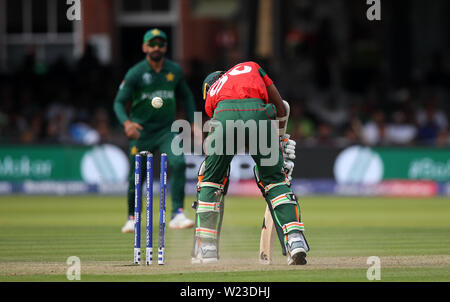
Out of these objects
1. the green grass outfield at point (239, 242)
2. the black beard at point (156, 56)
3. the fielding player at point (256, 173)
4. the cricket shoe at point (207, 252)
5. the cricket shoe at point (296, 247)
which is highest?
the black beard at point (156, 56)

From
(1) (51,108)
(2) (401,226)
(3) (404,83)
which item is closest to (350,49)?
(3) (404,83)

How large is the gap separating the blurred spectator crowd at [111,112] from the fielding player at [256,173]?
10842mm

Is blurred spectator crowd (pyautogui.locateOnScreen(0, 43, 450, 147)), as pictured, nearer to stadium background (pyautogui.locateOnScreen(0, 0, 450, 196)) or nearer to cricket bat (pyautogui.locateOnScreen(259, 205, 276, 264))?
stadium background (pyautogui.locateOnScreen(0, 0, 450, 196))

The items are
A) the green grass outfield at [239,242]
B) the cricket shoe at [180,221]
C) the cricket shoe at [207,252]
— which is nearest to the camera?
the green grass outfield at [239,242]

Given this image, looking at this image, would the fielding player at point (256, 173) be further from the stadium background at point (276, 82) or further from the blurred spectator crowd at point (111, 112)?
the blurred spectator crowd at point (111, 112)

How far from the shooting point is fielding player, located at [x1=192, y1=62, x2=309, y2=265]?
8148mm

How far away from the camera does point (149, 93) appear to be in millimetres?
11656

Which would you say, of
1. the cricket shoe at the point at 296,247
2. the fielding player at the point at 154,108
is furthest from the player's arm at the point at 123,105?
the cricket shoe at the point at 296,247

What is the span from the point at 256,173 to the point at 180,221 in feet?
10.7

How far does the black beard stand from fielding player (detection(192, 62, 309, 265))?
10.4ft

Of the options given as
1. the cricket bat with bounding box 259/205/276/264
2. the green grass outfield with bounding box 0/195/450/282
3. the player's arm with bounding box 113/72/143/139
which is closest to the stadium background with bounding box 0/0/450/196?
the green grass outfield with bounding box 0/195/450/282

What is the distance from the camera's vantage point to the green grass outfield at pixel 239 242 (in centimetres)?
784
